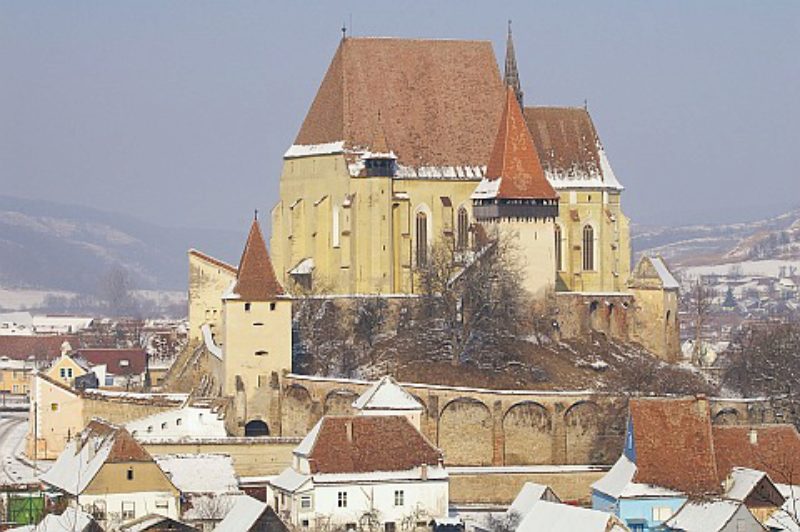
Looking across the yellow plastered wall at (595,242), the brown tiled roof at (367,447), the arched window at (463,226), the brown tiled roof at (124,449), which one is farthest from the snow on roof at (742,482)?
the yellow plastered wall at (595,242)

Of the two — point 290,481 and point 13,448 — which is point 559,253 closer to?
point 13,448

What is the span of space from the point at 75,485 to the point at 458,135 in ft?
117

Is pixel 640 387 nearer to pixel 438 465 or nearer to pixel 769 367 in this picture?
pixel 769 367

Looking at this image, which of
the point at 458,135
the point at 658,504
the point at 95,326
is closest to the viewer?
the point at 658,504

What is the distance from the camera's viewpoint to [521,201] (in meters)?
100

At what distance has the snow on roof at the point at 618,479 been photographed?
7112 cm

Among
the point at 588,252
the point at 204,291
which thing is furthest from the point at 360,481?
the point at 588,252

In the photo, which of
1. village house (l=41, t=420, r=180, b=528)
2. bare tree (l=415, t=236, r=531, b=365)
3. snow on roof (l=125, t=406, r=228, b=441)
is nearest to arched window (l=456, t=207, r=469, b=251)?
bare tree (l=415, t=236, r=531, b=365)

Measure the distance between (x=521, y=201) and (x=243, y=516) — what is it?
127ft

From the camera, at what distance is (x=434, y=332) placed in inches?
3819

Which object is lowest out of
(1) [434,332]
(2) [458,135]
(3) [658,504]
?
(3) [658,504]

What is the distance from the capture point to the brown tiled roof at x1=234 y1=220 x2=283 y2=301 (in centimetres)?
9269

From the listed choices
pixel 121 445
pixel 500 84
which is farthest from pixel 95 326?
pixel 121 445

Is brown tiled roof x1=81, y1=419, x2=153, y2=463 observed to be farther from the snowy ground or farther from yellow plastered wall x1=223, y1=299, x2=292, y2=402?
yellow plastered wall x1=223, y1=299, x2=292, y2=402
